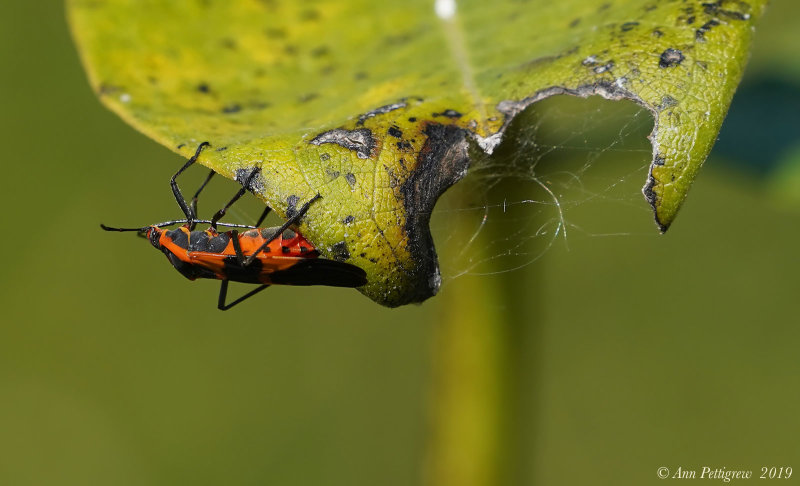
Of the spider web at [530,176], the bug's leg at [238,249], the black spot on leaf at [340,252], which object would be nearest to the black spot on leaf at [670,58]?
the spider web at [530,176]

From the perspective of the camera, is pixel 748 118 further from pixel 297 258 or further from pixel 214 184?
pixel 214 184

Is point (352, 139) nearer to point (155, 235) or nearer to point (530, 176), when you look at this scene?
point (530, 176)

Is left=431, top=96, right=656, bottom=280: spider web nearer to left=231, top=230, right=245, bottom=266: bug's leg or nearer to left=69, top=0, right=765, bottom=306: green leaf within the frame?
left=69, top=0, right=765, bottom=306: green leaf

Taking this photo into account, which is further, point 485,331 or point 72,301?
point 72,301

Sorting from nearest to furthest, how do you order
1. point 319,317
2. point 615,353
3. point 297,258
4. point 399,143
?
point 399,143, point 297,258, point 615,353, point 319,317

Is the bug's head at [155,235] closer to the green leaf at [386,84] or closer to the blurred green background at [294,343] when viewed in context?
the green leaf at [386,84]

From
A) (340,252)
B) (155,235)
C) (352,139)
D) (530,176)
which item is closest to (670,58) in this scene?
(530,176)

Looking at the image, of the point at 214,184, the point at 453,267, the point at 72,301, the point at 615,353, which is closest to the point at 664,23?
the point at 453,267
